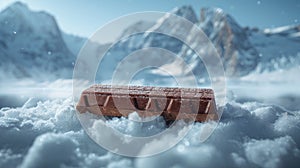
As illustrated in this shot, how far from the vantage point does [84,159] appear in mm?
8656

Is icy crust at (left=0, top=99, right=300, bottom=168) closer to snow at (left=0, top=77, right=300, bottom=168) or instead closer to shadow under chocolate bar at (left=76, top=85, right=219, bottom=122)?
snow at (left=0, top=77, right=300, bottom=168)

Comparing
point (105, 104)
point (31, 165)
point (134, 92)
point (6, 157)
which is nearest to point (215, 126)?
point (134, 92)

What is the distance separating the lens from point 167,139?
9992mm

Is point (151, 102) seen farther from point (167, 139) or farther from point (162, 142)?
point (162, 142)

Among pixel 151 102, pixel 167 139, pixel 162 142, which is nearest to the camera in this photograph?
pixel 162 142

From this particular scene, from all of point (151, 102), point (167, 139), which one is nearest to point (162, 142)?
point (167, 139)

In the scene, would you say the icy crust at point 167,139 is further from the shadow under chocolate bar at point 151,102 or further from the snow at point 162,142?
the shadow under chocolate bar at point 151,102

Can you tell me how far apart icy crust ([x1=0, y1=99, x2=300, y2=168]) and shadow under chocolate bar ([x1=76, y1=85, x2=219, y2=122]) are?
1.59 feet

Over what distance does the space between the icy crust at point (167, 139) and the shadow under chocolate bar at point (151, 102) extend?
0.48m

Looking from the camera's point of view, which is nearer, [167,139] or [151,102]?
[167,139]

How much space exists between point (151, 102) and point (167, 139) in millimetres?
2467

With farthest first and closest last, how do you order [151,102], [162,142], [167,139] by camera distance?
1. [151,102]
2. [167,139]
3. [162,142]

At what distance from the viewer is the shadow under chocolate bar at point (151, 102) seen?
37.7 ft

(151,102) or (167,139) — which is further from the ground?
(151,102)
